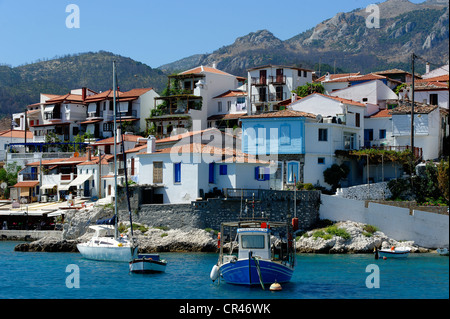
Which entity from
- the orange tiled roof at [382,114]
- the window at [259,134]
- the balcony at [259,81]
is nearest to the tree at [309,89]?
the balcony at [259,81]

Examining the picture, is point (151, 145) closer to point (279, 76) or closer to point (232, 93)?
point (232, 93)

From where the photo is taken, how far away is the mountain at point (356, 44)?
126m

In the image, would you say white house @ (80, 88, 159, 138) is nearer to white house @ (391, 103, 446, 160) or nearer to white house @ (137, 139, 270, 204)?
white house @ (137, 139, 270, 204)

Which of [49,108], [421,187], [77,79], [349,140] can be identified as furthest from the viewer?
[77,79]

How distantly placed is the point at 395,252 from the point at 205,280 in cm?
1282

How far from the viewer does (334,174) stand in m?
50.3

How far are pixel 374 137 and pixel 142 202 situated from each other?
835 inches

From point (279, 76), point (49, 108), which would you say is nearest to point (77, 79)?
→ point (49, 108)

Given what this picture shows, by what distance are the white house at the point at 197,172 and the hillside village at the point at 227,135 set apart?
0.08 meters

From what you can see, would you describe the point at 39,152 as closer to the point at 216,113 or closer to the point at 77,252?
the point at 216,113

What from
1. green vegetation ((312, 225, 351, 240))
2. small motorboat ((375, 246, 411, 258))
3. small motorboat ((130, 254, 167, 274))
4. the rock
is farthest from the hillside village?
small motorboat ((375, 246, 411, 258))

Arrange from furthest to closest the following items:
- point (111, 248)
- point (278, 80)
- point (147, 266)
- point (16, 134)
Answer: point (16, 134) → point (278, 80) → point (111, 248) → point (147, 266)

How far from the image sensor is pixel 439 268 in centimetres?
3338

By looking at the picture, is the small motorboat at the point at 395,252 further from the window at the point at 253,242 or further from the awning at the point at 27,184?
the awning at the point at 27,184
